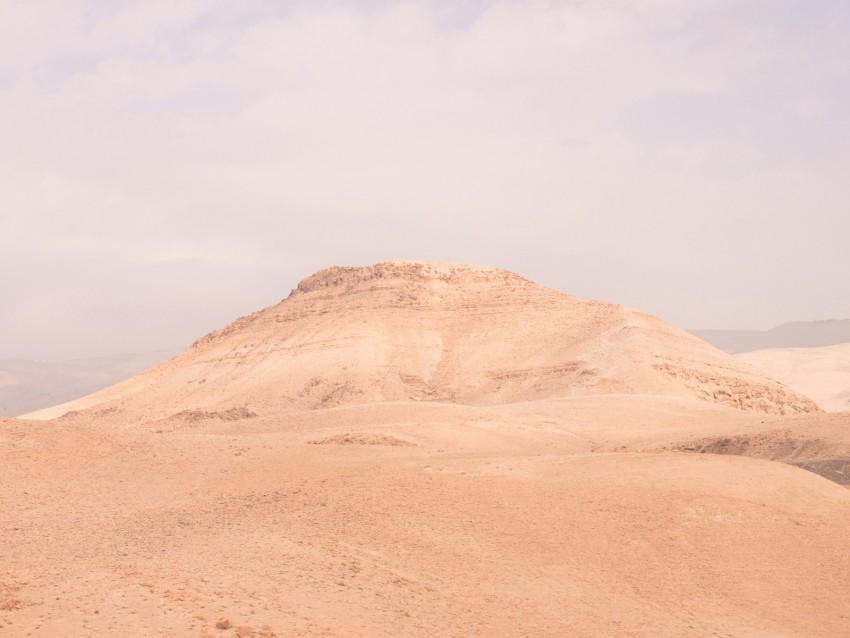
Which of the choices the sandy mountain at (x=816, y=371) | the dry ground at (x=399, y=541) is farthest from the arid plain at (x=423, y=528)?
the sandy mountain at (x=816, y=371)

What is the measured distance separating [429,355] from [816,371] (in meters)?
50.0

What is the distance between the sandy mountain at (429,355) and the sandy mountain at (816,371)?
21859 millimetres

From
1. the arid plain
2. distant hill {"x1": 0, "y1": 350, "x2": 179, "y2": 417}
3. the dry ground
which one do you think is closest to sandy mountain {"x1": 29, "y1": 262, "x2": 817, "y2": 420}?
the arid plain

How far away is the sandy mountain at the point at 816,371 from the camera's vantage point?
66419 mm

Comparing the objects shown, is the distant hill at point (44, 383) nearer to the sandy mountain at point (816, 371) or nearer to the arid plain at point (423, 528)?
the sandy mountain at point (816, 371)

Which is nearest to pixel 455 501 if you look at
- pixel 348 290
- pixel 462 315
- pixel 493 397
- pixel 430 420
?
pixel 430 420

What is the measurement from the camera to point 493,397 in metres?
36.7

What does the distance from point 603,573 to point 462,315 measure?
34667mm

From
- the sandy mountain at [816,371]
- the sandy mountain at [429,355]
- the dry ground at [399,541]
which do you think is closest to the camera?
the dry ground at [399,541]

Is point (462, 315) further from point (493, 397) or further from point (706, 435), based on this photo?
point (706, 435)

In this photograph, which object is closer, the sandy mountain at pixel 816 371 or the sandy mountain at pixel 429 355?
the sandy mountain at pixel 429 355

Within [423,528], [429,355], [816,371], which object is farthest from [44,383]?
[423,528]

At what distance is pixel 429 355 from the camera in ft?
136

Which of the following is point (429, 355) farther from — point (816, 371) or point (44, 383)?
point (44, 383)
